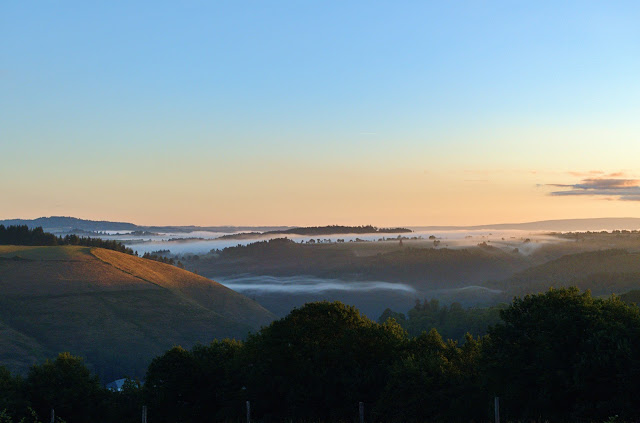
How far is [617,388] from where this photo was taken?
48.0 m

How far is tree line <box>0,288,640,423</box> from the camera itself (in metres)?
50.2

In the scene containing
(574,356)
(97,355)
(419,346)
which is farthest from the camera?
(97,355)

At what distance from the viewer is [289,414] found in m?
64.4

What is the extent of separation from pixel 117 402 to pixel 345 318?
35436mm

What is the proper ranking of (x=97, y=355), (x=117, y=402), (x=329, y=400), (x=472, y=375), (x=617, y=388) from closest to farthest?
(x=617, y=388), (x=472, y=375), (x=329, y=400), (x=117, y=402), (x=97, y=355)

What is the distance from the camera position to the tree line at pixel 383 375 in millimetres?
50188

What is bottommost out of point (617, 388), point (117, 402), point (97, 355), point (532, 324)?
point (97, 355)

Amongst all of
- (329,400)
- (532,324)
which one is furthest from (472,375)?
(329,400)

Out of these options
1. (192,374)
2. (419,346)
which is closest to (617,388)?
(419,346)

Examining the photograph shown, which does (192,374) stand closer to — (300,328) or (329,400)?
(300,328)

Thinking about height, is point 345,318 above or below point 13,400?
above

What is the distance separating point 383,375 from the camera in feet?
216

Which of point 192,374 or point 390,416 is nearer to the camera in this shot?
point 390,416

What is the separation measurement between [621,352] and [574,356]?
372cm
